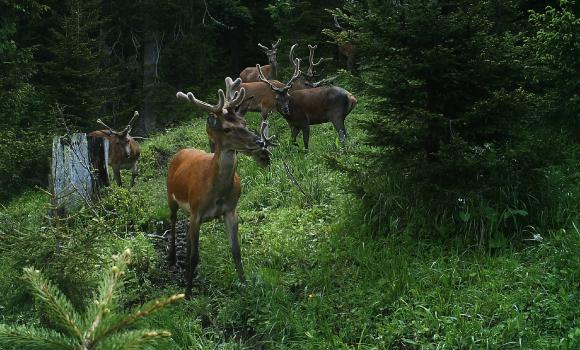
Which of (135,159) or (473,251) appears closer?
(473,251)

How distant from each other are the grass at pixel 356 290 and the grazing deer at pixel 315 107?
17.5ft

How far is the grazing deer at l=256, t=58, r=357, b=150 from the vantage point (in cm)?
1337

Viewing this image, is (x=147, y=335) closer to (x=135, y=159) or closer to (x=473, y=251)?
(x=473, y=251)

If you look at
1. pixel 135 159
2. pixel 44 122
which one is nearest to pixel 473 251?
pixel 135 159

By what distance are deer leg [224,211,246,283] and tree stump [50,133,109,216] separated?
243cm

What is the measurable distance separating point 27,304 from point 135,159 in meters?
9.72

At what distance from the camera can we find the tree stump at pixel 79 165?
852 centimetres

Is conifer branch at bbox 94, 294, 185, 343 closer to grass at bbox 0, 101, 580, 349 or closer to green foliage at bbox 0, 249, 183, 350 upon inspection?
green foliage at bbox 0, 249, 183, 350

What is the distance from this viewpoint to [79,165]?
8.88 metres

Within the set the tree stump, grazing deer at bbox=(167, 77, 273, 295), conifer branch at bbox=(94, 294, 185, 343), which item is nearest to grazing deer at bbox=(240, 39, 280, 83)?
the tree stump

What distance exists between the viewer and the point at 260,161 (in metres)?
6.61

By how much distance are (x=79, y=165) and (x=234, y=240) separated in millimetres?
3384

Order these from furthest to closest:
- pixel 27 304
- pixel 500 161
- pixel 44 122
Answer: pixel 44 122 → pixel 500 161 → pixel 27 304

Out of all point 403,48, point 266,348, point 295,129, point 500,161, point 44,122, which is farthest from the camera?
point 44,122
